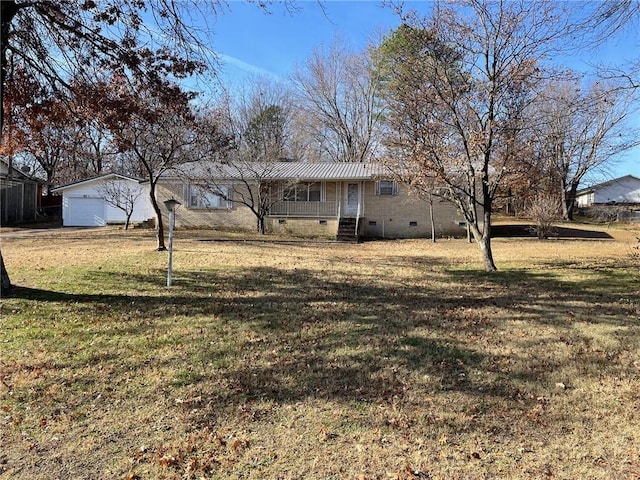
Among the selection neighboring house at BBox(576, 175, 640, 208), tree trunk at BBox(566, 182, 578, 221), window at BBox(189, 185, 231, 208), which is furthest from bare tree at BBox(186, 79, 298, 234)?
neighboring house at BBox(576, 175, 640, 208)

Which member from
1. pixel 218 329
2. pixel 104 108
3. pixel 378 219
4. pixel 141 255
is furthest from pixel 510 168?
pixel 378 219

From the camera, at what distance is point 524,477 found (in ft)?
9.25

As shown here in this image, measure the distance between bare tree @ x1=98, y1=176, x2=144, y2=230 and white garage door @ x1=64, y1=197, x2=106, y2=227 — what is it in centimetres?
129

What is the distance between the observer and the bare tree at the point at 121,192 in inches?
976

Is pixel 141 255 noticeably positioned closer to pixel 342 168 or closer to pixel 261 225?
pixel 261 225

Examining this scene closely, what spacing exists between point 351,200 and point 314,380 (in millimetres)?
19653

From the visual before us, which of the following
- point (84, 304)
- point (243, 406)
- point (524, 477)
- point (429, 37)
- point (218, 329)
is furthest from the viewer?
point (429, 37)

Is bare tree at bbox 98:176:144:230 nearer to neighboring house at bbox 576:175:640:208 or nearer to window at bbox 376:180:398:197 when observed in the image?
window at bbox 376:180:398:197

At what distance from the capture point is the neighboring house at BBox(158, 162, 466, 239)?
2245cm

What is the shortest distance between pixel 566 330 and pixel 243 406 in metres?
4.53

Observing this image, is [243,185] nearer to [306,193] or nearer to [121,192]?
[306,193]

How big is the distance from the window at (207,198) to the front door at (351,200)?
624 centimetres

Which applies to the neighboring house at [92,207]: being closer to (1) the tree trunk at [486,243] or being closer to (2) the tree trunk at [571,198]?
(1) the tree trunk at [486,243]

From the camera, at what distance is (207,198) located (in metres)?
24.2
